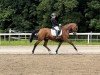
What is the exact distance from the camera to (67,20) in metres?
47.8

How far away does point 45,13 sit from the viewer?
162ft

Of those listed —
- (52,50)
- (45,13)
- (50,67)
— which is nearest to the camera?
(50,67)

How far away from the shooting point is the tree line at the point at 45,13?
154 feet

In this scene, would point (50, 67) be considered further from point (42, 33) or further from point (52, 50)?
point (52, 50)

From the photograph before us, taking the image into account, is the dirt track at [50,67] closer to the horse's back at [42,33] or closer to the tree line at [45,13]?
the horse's back at [42,33]

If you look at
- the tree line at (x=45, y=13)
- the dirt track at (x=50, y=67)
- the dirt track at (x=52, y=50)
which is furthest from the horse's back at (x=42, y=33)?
the tree line at (x=45, y=13)

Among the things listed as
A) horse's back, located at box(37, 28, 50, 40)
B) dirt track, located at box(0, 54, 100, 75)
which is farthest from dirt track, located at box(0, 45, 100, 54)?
dirt track, located at box(0, 54, 100, 75)

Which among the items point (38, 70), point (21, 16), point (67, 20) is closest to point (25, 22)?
point (21, 16)

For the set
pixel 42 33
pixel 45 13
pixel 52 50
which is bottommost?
pixel 45 13

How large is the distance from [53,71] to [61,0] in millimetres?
29861

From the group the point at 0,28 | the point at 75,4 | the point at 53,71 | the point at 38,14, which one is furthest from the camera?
the point at 0,28

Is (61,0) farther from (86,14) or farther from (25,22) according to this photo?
(25,22)

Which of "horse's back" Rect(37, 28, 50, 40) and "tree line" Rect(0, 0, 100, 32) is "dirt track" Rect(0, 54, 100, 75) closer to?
"horse's back" Rect(37, 28, 50, 40)

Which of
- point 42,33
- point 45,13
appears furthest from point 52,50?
point 45,13
